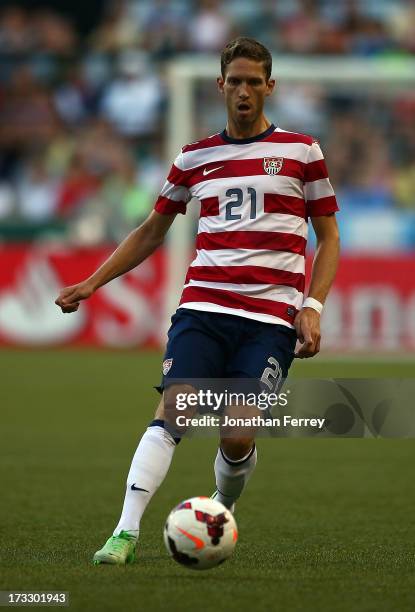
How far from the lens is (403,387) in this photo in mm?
6086

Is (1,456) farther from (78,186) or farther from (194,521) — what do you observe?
(78,186)

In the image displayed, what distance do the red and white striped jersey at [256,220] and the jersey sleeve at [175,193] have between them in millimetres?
85

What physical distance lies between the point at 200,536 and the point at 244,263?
113cm

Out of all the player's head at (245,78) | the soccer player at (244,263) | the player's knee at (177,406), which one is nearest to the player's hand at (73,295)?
the soccer player at (244,263)

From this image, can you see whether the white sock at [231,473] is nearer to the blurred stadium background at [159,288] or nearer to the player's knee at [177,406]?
the blurred stadium background at [159,288]

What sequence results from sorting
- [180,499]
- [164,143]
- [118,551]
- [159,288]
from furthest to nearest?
[164,143]
[159,288]
[180,499]
[118,551]

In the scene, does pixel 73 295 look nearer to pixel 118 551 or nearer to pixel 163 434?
pixel 163 434

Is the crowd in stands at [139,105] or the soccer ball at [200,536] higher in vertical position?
the crowd in stands at [139,105]

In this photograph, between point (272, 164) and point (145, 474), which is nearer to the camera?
point (145, 474)

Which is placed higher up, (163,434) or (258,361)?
(258,361)

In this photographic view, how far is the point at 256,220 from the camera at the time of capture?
17.8 ft

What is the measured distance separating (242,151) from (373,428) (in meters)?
1.36

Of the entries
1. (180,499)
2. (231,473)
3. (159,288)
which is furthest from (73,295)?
(159,288)

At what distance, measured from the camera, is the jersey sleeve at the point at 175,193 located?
564 cm
